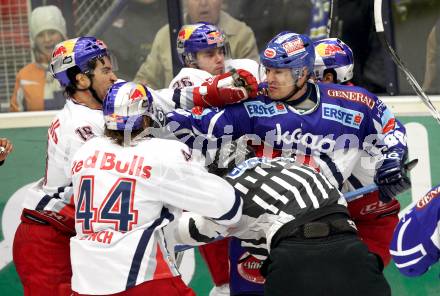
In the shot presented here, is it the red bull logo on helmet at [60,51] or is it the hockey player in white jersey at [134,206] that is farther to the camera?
the red bull logo on helmet at [60,51]

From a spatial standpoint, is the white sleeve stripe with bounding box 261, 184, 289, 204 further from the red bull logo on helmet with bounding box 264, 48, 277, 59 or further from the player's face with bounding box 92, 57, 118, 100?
the player's face with bounding box 92, 57, 118, 100

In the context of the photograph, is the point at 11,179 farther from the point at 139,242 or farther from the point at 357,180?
the point at 139,242

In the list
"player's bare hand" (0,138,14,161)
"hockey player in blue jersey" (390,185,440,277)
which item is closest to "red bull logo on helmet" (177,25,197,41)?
"player's bare hand" (0,138,14,161)

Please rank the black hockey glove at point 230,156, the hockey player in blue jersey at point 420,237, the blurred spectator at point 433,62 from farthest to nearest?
the blurred spectator at point 433,62, the black hockey glove at point 230,156, the hockey player in blue jersey at point 420,237

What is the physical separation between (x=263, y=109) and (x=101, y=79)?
78 cm

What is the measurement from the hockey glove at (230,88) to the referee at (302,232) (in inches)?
22.2

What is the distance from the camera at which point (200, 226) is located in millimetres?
4492

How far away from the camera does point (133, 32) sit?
21.2 ft

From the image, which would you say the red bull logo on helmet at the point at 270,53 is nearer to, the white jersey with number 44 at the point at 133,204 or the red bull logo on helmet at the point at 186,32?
the red bull logo on helmet at the point at 186,32

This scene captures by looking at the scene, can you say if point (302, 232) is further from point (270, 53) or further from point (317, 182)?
point (270, 53)

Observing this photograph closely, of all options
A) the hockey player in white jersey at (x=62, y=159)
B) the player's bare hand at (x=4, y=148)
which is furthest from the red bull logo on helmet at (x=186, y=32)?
the player's bare hand at (x=4, y=148)

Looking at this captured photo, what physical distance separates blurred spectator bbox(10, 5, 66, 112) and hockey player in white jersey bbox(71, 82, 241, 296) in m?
2.40

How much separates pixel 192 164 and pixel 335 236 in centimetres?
60

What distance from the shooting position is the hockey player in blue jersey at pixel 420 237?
3469 mm
